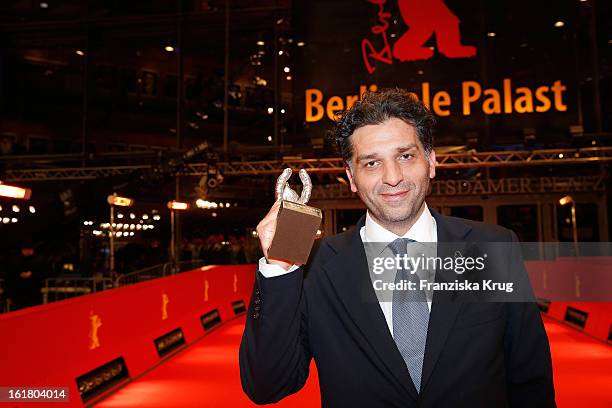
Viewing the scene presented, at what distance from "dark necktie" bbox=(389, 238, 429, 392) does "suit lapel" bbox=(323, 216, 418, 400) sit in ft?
0.26

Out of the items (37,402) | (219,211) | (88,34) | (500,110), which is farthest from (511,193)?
(37,402)

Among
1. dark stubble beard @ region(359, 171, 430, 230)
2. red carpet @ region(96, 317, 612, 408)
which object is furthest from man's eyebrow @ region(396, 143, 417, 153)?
red carpet @ region(96, 317, 612, 408)

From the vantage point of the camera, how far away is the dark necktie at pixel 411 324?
5.59 feet

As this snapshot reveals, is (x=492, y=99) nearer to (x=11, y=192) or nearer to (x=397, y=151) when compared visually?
(x=11, y=192)

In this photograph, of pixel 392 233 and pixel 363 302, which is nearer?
pixel 363 302

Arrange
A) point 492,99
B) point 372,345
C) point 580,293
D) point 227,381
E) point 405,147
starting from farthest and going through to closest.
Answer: point 492,99 < point 580,293 < point 227,381 < point 405,147 < point 372,345

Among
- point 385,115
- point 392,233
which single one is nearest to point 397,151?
point 385,115

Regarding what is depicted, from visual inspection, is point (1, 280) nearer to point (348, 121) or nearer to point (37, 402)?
point (37, 402)

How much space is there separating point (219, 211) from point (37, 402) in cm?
2195

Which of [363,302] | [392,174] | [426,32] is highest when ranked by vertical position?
[426,32]

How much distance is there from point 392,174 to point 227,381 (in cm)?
531

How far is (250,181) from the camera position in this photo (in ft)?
87.2

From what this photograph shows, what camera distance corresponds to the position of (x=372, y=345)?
5.42 feet

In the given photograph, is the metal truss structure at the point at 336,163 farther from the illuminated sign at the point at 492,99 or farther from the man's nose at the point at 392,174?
the man's nose at the point at 392,174
